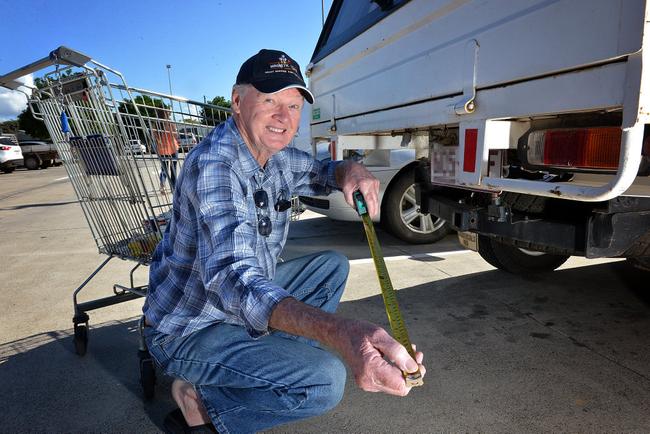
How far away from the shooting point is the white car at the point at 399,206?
4.26m

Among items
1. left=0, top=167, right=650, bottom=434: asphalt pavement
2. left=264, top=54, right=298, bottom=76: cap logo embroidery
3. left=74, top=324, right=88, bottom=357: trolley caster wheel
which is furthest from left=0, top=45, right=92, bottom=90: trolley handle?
left=0, top=167, right=650, bottom=434: asphalt pavement

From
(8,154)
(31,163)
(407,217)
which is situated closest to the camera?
(407,217)

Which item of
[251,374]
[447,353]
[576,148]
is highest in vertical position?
[576,148]

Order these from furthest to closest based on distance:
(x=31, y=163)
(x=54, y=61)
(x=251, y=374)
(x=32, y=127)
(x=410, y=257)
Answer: (x=32, y=127)
(x=31, y=163)
(x=410, y=257)
(x=54, y=61)
(x=251, y=374)

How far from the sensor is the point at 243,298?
1.16 metres

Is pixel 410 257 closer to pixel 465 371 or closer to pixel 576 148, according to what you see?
pixel 465 371

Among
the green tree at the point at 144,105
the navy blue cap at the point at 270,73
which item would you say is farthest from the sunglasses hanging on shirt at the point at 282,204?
the green tree at the point at 144,105

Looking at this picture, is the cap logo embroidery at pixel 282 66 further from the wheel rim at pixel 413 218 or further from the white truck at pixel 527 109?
the wheel rim at pixel 413 218

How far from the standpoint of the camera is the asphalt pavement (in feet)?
6.09

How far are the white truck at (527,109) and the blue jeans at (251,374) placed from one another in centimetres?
102

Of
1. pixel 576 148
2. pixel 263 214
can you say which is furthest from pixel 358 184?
pixel 576 148

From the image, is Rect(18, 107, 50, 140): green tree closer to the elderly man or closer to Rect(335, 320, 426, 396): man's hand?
the elderly man

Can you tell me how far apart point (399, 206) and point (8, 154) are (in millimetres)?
21993

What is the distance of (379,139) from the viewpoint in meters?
3.27
